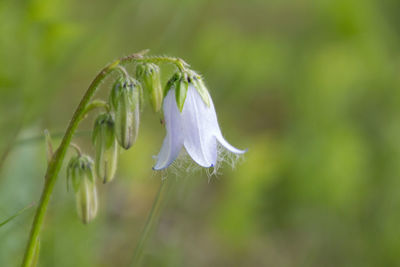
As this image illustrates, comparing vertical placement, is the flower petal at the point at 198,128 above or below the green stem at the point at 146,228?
above

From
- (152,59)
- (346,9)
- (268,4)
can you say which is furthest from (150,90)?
(268,4)

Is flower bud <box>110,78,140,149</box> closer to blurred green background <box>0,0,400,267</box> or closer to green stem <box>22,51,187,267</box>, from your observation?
green stem <box>22,51,187,267</box>

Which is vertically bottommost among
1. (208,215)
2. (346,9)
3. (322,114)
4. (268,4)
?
(208,215)

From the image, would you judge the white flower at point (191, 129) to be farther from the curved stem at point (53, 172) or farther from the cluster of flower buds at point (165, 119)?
the curved stem at point (53, 172)

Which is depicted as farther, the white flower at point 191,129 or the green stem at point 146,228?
the green stem at point 146,228

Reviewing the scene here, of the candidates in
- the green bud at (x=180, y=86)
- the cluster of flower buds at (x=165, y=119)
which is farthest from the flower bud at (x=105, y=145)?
the green bud at (x=180, y=86)

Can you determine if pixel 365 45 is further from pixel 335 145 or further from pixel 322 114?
pixel 335 145
